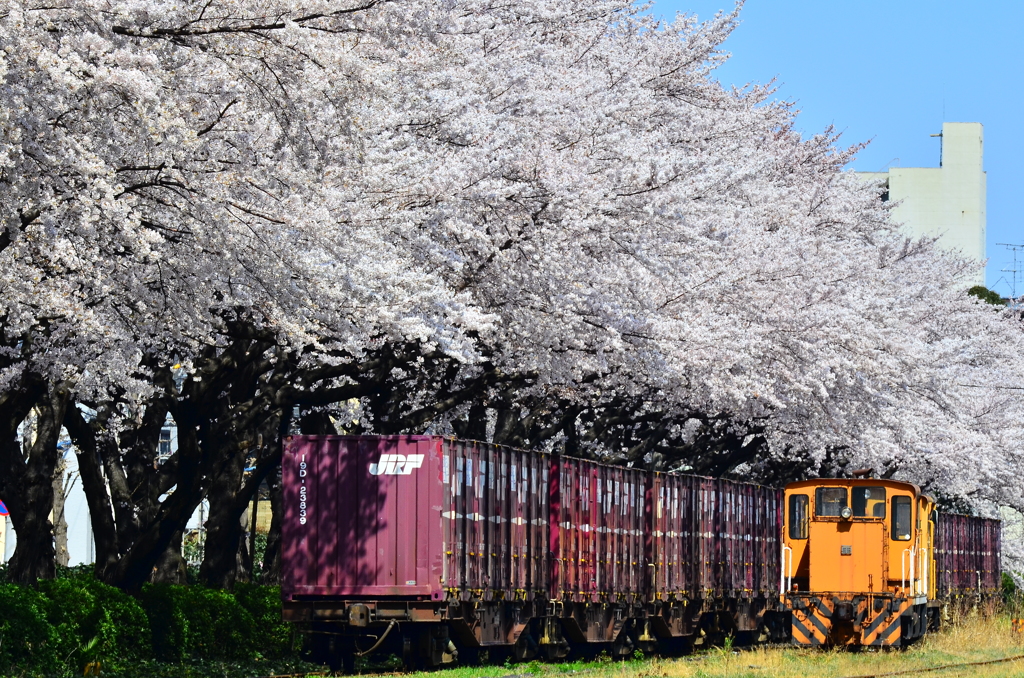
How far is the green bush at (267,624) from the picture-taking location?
2464 centimetres

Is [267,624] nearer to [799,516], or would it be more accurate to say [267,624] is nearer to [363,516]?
[363,516]

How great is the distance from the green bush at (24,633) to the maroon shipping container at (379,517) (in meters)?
3.07

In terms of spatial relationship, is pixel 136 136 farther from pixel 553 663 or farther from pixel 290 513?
pixel 553 663

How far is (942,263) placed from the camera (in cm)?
5300

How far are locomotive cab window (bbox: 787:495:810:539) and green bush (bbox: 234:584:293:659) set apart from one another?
9.26 m

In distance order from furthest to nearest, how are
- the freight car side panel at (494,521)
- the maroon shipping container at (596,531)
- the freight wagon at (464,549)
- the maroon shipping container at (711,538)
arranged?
the maroon shipping container at (711,538)
the maroon shipping container at (596,531)
the freight car side panel at (494,521)
the freight wagon at (464,549)

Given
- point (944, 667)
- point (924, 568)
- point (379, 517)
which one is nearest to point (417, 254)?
point (379, 517)

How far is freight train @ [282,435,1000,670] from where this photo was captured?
19719mm

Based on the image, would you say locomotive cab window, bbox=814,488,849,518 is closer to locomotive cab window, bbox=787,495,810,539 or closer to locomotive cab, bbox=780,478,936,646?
locomotive cab, bbox=780,478,936,646

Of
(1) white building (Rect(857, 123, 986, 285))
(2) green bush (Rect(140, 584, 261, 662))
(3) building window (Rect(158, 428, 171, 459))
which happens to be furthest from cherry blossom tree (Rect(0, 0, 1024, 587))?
(1) white building (Rect(857, 123, 986, 285))

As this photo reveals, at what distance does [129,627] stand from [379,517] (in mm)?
4266

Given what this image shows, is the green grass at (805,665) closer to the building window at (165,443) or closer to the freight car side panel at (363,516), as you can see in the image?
the freight car side panel at (363,516)

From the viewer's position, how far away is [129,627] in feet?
69.7

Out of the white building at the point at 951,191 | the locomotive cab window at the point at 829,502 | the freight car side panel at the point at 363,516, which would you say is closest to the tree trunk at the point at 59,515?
the locomotive cab window at the point at 829,502
